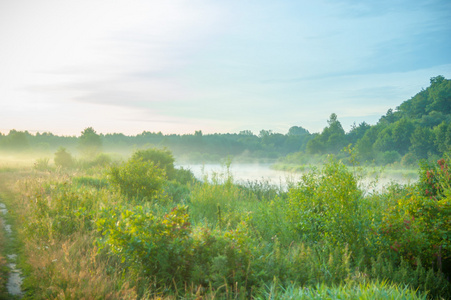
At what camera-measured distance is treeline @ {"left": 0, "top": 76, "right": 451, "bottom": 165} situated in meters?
42.6

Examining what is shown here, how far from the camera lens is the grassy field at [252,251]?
386 centimetres

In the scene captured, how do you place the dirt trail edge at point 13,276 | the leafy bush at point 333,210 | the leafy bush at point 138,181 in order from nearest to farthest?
the dirt trail edge at point 13,276, the leafy bush at point 333,210, the leafy bush at point 138,181

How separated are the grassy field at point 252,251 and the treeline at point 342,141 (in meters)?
28.2

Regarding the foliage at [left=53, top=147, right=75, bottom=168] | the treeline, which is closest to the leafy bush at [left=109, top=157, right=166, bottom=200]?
the foliage at [left=53, top=147, right=75, bottom=168]

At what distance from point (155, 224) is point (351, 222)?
11.6ft

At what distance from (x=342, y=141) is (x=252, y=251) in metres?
55.1

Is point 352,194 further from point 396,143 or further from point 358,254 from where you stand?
point 396,143

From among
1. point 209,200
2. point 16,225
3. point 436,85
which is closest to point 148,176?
point 209,200

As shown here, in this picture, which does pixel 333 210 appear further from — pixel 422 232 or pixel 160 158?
pixel 160 158

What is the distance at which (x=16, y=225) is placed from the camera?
24.8 ft

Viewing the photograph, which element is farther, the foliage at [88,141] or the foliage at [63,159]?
the foliage at [88,141]

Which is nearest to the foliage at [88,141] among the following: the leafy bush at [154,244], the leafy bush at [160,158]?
the leafy bush at [160,158]

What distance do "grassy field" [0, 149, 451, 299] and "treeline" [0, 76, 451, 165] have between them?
92.6 feet

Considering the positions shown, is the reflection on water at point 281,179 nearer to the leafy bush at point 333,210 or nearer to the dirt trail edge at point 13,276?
the leafy bush at point 333,210
